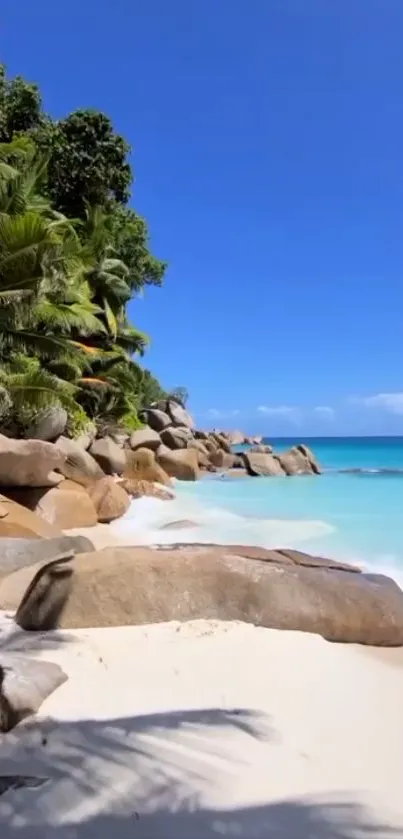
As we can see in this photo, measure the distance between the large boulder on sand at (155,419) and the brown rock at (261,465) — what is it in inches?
169

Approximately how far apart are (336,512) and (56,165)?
16.5m

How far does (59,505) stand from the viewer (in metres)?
11.1

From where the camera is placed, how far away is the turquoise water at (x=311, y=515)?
10.7 metres

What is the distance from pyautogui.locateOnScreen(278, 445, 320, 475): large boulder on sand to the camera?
104 feet

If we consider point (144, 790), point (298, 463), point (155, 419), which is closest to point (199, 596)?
point (144, 790)

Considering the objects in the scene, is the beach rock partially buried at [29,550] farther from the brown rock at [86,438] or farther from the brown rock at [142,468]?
the brown rock at [142,468]

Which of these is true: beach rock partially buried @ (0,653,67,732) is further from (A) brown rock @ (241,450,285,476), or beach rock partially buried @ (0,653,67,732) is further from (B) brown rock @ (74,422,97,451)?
(A) brown rock @ (241,450,285,476)

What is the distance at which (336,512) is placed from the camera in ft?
52.1

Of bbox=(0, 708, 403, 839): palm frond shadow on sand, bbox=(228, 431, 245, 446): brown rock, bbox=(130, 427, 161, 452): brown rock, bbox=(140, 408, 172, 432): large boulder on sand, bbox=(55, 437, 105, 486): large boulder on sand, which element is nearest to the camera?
bbox=(0, 708, 403, 839): palm frond shadow on sand

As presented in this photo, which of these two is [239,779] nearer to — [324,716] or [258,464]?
[324,716]

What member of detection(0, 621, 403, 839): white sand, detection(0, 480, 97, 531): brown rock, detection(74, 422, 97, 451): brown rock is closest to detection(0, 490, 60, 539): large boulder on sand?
detection(0, 480, 97, 531): brown rock

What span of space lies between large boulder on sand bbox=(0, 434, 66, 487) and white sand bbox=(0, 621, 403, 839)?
21.4 feet

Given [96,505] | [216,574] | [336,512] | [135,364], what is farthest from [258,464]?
[216,574]

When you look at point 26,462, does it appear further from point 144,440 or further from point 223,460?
point 223,460
